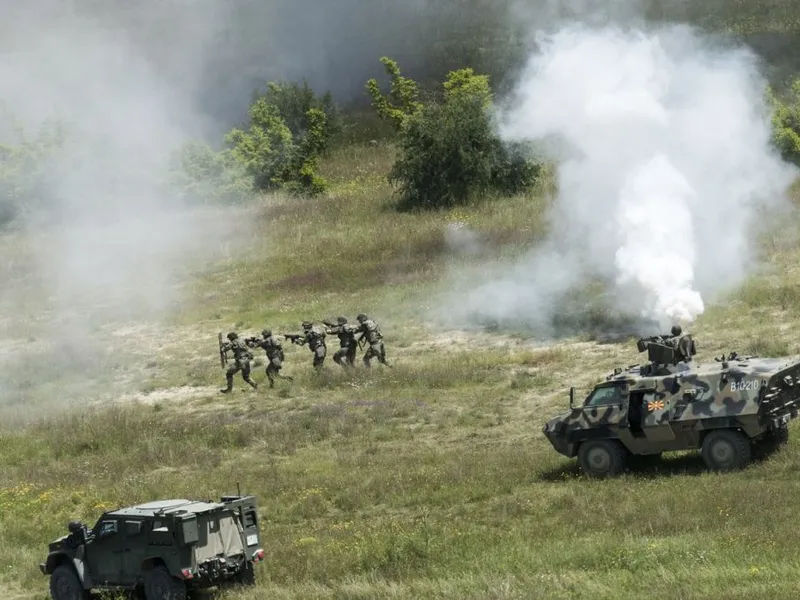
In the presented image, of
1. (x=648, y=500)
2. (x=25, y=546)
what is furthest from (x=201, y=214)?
(x=648, y=500)

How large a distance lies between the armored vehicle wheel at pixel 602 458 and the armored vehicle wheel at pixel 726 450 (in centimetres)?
143

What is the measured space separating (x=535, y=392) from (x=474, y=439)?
3.99 metres

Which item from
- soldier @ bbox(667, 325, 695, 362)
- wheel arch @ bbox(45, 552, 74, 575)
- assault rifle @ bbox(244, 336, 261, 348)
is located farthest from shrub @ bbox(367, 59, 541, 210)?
wheel arch @ bbox(45, 552, 74, 575)

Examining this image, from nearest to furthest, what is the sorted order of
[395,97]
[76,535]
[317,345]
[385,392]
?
[76,535], [385,392], [317,345], [395,97]

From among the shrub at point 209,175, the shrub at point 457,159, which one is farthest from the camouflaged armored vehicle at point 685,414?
the shrub at point 209,175

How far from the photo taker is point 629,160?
3541 cm

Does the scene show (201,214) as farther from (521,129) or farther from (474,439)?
(474,439)

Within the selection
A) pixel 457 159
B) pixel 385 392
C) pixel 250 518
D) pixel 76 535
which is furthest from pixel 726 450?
pixel 457 159

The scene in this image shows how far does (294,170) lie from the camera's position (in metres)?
69.4

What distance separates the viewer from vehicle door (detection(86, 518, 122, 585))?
672 inches

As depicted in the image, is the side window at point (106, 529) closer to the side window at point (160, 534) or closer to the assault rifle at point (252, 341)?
the side window at point (160, 534)

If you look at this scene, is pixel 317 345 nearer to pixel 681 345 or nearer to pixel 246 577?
pixel 681 345

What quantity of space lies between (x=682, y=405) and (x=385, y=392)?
11884mm

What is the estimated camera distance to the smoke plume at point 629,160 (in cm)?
3512
